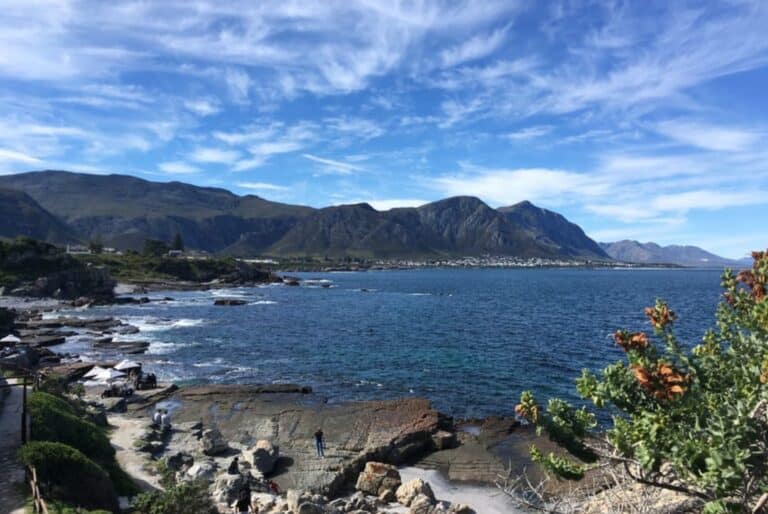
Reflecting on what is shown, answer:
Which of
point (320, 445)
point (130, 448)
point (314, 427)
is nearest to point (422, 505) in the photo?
point (320, 445)

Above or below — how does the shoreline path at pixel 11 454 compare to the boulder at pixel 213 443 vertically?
above

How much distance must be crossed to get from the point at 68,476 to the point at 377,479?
1387cm

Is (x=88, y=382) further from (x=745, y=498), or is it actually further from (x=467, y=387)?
(x=745, y=498)

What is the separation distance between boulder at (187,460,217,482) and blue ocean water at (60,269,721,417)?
15.8 metres

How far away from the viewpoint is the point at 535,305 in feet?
368

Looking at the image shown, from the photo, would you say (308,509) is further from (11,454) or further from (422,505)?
(11,454)

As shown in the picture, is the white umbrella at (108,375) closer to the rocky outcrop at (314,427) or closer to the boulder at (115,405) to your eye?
the boulder at (115,405)

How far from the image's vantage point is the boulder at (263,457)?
27.2 metres

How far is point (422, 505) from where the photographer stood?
22297 millimetres

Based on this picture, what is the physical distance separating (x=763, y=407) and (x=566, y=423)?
3519 mm

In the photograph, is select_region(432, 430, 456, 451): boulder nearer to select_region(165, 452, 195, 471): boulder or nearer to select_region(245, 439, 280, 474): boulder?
select_region(245, 439, 280, 474): boulder

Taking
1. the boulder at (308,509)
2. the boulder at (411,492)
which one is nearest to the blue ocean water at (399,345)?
the boulder at (411,492)

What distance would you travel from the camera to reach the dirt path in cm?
2339

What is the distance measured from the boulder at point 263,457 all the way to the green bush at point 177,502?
908cm
